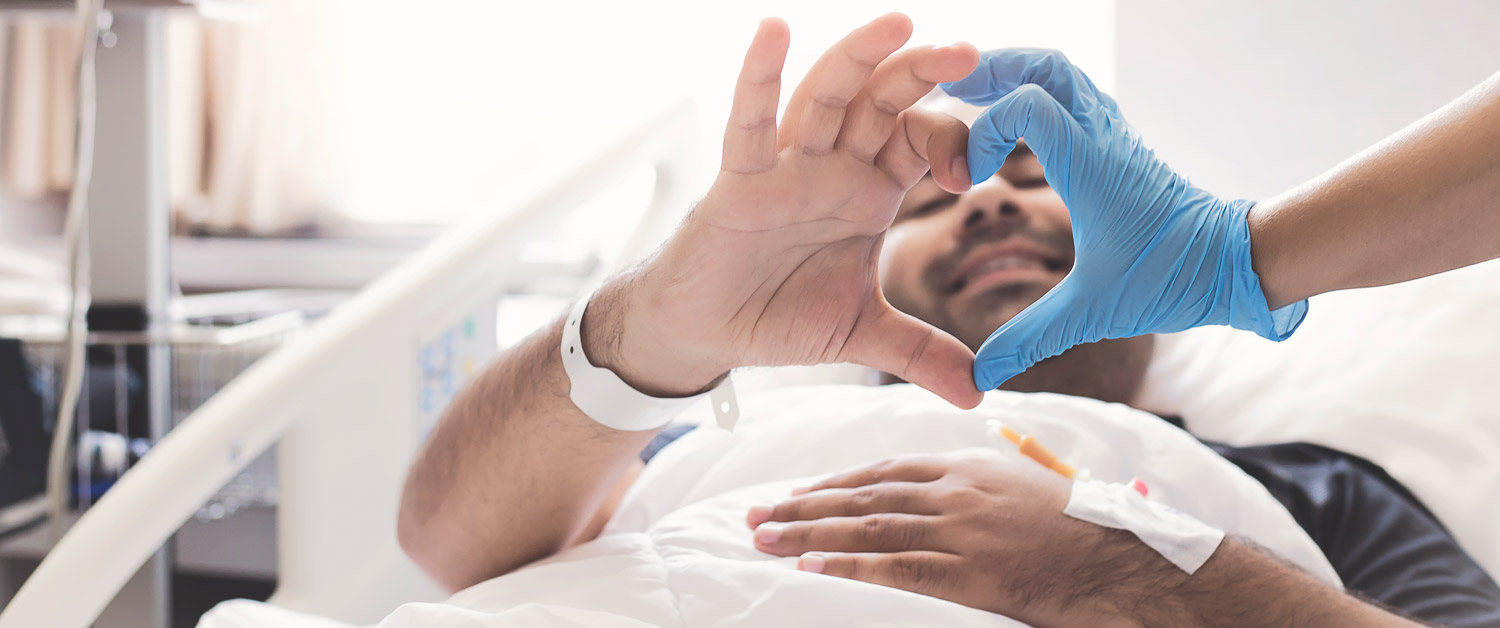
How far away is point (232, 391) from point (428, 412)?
329mm

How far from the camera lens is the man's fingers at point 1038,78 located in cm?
63

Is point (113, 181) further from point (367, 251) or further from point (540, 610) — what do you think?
point (540, 610)

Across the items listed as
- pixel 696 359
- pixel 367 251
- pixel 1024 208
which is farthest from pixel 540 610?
pixel 367 251

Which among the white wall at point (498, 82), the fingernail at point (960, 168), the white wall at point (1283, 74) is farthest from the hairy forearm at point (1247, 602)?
the white wall at point (498, 82)

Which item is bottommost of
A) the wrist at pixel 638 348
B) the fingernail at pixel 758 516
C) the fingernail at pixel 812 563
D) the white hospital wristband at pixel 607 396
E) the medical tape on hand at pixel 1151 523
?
the fingernail at pixel 758 516

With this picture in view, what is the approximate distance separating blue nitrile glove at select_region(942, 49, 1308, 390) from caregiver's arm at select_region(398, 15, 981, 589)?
2.2 inches

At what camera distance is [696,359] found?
75 centimetres

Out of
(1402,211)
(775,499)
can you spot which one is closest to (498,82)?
(775,499)

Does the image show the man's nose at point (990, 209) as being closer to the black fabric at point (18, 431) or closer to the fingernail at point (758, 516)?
the fingernail at point (758, 516)

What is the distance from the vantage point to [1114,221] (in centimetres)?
62

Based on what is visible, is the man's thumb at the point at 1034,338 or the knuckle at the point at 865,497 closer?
the man's thumb at the point at 1034,338

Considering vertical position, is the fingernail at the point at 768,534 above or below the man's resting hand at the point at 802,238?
below

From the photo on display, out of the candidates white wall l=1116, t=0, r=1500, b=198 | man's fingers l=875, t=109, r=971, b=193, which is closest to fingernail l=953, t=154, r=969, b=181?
man's fingers l=875, t=109, r=971, b=193

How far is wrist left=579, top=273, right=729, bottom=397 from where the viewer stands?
736 mm
